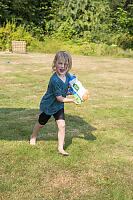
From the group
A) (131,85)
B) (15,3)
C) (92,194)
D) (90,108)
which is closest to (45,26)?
(15,3)

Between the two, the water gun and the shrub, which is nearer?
the water gun

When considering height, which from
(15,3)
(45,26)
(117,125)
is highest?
(15,3)

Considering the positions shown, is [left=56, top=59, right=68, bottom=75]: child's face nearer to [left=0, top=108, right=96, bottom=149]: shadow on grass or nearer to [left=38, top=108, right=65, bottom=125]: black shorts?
[left=38, top=108, right=65, bottom=125]: black shorts

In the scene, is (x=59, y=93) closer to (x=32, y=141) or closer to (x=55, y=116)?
(x=55, y=116)

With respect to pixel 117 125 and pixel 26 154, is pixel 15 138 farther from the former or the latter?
pixel 117 125

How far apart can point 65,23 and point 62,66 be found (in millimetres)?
23081

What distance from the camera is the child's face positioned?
12.8ft

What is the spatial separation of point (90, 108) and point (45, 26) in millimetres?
22309

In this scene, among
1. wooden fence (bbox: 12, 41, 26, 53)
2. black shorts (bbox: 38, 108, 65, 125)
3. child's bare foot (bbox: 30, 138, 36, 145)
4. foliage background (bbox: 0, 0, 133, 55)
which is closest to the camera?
black shorts (bbox: 38, 108, 65, 125)

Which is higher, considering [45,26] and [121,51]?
[45,26]

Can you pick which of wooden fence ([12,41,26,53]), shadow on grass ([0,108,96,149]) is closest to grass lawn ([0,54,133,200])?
shadow on grass ([0,108,96,149])

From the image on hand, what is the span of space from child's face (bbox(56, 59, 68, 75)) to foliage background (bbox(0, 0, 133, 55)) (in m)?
20.3

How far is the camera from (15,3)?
25562 mm

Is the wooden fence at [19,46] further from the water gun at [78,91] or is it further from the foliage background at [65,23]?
the water gun at [78,91]
